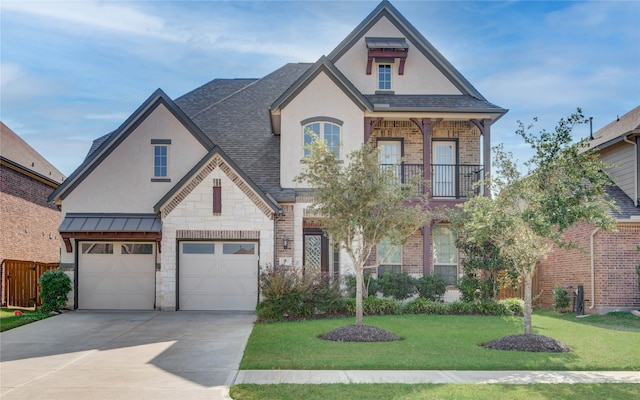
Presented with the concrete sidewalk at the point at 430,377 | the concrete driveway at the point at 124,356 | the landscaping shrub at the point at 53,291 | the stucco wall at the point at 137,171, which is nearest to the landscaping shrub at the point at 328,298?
the concrete driveway at the point at 124,356

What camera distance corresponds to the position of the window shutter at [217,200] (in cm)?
1980

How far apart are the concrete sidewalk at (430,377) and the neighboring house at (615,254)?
30.4 ft

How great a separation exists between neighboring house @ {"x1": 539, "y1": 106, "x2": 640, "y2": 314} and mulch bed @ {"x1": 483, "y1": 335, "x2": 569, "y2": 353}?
7.06 m

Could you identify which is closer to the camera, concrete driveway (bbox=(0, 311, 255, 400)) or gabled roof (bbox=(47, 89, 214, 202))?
concrete driveway (bbox=(0, 311, 255, 400))

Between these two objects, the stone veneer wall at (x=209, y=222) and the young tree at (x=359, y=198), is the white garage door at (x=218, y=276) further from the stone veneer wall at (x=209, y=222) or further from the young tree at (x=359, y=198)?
the young tree at (x=359, y=198)

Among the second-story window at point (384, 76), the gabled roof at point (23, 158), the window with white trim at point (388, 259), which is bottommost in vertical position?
the window with white trim at point (388, 259)

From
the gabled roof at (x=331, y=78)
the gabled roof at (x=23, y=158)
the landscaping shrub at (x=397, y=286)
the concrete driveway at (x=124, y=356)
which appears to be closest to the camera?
the concrete driveway at (x=124, y=356)

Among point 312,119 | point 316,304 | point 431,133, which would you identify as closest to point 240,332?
point 316,304

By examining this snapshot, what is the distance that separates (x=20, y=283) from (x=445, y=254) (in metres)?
14.8

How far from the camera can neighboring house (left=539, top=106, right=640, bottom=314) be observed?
19.7 m

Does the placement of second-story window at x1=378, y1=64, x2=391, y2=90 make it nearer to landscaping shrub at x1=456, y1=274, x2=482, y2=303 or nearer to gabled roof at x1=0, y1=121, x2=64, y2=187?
landscaping shrub at x1=456, y1=274, x2=482, y2=303

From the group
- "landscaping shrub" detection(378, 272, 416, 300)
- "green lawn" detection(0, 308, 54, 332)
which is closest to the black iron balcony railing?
"landscaping shrub" detection(378, 272, 416, 300)

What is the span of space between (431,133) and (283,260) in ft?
23.4

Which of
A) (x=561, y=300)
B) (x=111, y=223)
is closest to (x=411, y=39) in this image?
(x=561, y=300)
